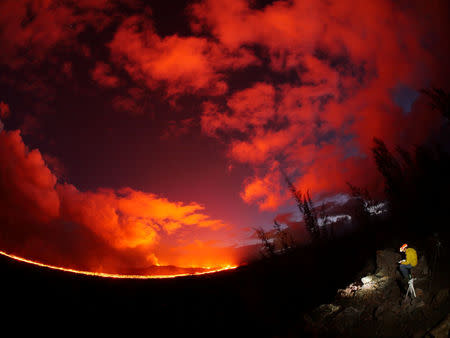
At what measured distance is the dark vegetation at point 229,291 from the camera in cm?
2394

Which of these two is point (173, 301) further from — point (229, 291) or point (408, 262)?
point (408, 262)

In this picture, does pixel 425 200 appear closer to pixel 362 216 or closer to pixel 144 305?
pixel 362 216

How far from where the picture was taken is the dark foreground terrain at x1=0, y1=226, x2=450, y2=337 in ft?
77.8

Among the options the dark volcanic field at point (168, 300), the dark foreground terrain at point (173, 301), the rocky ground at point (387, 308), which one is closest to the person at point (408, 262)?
the rocky ground at point (387, 308)

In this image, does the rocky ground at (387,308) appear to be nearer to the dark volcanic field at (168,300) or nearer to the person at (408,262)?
the person at (408,262)

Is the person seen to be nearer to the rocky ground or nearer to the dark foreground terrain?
the rocky ground

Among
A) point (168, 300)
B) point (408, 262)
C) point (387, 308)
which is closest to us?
point (408, 262)

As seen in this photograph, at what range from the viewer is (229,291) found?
127ft

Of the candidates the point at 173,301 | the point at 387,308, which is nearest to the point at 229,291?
the point at 173,301

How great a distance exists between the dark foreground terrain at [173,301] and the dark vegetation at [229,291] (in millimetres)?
99

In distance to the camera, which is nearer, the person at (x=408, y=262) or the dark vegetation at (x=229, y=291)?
the person at (x=408, y=262)

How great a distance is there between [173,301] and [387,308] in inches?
1075

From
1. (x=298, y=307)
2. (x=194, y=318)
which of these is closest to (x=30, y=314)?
(x=194, y=318)

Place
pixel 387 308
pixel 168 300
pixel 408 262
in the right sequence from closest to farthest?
pixel 408 262 → pixel 387 308 → pixel 168 300
